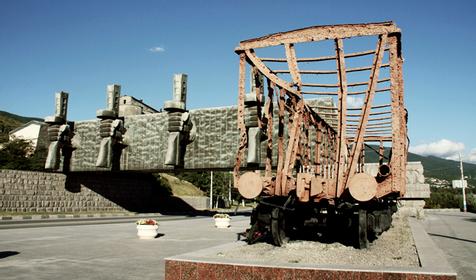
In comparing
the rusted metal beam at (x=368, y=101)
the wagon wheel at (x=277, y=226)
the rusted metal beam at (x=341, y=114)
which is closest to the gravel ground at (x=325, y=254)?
the wagon wheel at (x=277, y=226)

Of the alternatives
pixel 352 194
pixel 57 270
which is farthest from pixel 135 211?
pixel 352 194

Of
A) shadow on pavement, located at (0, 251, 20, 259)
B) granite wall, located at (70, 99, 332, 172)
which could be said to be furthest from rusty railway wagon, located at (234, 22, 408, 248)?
granite wall, located at (70, 99, 332, 172)

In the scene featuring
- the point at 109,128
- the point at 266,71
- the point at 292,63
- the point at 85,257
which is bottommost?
the point at 85,257

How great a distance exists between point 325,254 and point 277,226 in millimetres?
1308

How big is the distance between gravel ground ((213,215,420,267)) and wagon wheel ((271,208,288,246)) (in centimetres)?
18

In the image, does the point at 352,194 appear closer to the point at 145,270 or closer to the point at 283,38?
the point at 283,38

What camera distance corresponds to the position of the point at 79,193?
113 ft

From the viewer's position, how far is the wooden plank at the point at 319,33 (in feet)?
26.2

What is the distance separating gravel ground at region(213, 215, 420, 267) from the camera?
700 centimetres

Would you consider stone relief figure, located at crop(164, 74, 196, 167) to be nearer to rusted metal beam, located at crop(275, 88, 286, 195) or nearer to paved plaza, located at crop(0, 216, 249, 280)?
paved plaza, located at crop(0, 216, 249, 280)

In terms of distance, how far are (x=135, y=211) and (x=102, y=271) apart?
33356mm

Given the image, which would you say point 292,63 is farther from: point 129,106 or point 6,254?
point 129,106

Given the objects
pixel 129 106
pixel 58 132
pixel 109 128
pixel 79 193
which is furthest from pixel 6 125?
pixel 109 128

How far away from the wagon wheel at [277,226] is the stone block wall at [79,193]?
26485mm
